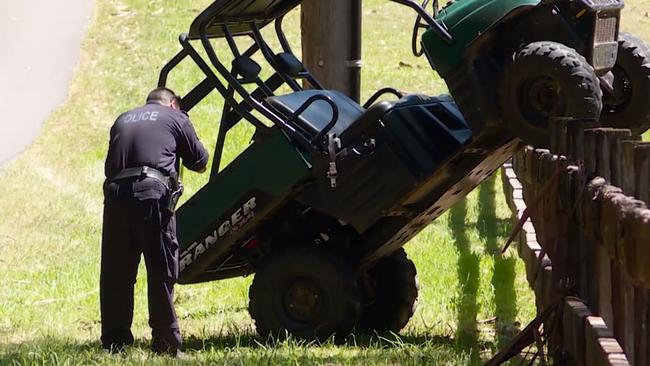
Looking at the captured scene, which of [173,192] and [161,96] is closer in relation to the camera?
[173,192]

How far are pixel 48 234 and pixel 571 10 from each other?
7.86 metres

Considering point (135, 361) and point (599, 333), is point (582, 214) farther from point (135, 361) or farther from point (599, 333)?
point (135, 361)

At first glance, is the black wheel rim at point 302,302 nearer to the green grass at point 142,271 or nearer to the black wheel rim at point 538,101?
the green grass at point 142,271

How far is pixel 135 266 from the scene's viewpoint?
27.9ft

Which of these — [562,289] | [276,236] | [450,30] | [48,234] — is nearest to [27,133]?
[48,234]

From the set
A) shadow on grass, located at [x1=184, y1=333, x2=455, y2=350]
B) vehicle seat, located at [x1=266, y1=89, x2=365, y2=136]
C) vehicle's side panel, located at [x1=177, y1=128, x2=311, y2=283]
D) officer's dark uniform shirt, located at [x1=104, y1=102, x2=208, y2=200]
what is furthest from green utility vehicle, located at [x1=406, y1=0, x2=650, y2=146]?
officer's dark uniform shirt, located at [x1=104, y1=102, x2=208, y2=200]

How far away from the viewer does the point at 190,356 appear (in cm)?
786

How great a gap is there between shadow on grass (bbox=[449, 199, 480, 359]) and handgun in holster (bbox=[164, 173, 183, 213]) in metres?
1.95

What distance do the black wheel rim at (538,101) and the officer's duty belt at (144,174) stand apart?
90.5 inches

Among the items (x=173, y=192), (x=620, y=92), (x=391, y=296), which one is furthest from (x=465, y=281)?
(x=173, y=192)

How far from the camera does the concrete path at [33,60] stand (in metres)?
19.0

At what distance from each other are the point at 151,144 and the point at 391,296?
1913 millimetres

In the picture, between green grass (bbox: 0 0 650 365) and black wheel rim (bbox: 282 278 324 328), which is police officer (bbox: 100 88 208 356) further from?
black wheel rim (bbox: 282 278 324 328)

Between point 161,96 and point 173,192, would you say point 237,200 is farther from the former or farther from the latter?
point 161,96
